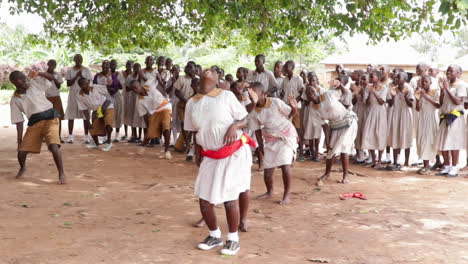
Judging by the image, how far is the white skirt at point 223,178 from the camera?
4.46 metres

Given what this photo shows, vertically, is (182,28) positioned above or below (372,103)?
above

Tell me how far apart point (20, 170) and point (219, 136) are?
15.0 ft

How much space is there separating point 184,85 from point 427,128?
15.4 feet

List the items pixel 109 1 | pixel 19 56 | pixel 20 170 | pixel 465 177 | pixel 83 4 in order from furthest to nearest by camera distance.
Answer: pixel 19 56 < pixel 83 4 < pixel 109 1 < pixel 465 177 < pixel 20 170

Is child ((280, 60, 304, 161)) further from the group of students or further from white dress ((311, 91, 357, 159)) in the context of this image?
white dress ((311, 91, 357, 159))

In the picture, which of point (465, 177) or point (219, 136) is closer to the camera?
point (219, 136)

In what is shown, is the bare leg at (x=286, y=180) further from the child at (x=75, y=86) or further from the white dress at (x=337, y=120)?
the child at (x=75, y=86)

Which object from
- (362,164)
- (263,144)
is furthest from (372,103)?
(263,144)

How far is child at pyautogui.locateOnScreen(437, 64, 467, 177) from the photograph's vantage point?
27.8ft

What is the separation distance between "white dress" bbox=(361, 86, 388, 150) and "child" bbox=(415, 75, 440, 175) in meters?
0.61

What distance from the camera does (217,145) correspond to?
14.8ft

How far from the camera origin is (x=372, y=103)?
9438 mm

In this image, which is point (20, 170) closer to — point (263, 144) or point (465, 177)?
point (263, 144)

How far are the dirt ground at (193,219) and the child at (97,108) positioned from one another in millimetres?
1412
